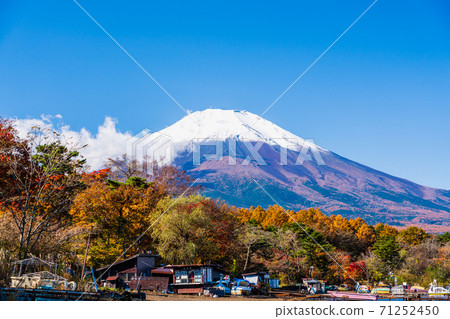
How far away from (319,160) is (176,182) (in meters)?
150

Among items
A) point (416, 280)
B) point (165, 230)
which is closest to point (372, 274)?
point (416, 280)

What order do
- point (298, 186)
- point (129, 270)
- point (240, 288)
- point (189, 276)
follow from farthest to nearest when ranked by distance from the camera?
1. point (298, 186)
2. point (129, 270)
3. point (240, 288)
4. point (189, 276)

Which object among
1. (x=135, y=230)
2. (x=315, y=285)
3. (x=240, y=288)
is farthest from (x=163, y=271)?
(x=315, y=285)

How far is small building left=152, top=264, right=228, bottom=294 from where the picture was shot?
30.9 metres

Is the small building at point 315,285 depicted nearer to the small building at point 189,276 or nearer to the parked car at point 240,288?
the parked car at point 240,288

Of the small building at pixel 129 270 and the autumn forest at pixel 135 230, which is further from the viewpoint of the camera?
the small building at pixel 129 270

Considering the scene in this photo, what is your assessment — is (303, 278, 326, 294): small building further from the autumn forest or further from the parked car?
the parked car

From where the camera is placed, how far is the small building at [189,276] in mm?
30922

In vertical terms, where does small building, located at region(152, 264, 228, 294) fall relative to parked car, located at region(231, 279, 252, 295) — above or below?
above

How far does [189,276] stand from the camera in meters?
31.5

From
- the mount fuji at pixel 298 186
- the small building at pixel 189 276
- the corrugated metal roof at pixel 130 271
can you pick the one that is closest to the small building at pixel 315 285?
the small building at pixel 189 276

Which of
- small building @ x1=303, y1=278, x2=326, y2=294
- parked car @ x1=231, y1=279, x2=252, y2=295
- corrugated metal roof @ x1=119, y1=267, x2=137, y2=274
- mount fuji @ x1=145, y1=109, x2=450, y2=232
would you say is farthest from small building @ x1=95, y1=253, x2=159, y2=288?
mount fuji @ x1=145, y1=109, x2=450, y2=232

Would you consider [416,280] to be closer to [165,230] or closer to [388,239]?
[388,239]

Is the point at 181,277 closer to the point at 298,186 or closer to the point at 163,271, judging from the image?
the point at 163,271
